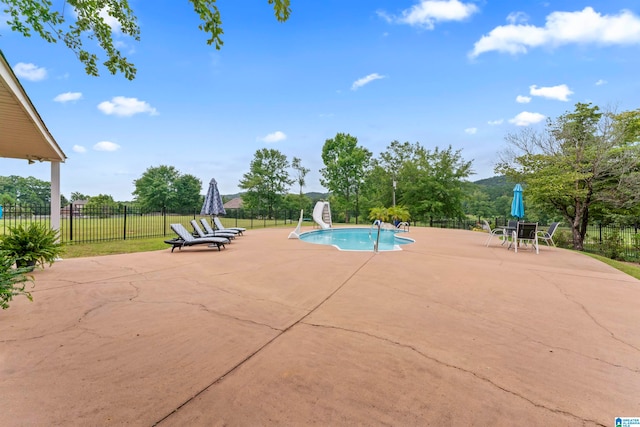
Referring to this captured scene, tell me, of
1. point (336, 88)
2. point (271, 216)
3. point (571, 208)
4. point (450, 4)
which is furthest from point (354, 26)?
point (271, 216)

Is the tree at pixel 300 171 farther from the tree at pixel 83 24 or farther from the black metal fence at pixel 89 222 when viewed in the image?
the tree at pixel 83 24

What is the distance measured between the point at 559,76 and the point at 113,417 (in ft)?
61.7

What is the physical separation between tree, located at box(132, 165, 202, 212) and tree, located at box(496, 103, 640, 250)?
4726 cm

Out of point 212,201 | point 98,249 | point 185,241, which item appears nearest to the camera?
point 185,241

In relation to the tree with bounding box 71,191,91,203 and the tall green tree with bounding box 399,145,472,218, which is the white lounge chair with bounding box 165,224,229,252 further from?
the tree with bounding box 71,191,91,203

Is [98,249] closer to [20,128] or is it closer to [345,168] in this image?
[20,128]

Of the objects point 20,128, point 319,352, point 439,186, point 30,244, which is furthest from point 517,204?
point 439,186

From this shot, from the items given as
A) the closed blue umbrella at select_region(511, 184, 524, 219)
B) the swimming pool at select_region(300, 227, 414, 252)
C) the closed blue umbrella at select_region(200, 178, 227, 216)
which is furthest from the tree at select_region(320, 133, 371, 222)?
the closed blue umbrella at select_region(511, 184, 524, 219)

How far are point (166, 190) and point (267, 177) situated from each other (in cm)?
2375

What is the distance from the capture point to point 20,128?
4.73 metres

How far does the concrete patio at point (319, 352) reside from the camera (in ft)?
5.64

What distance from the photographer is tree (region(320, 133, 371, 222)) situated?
30.1 meters

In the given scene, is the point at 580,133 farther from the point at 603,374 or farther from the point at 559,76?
the point at 603,374

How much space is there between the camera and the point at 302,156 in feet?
114
